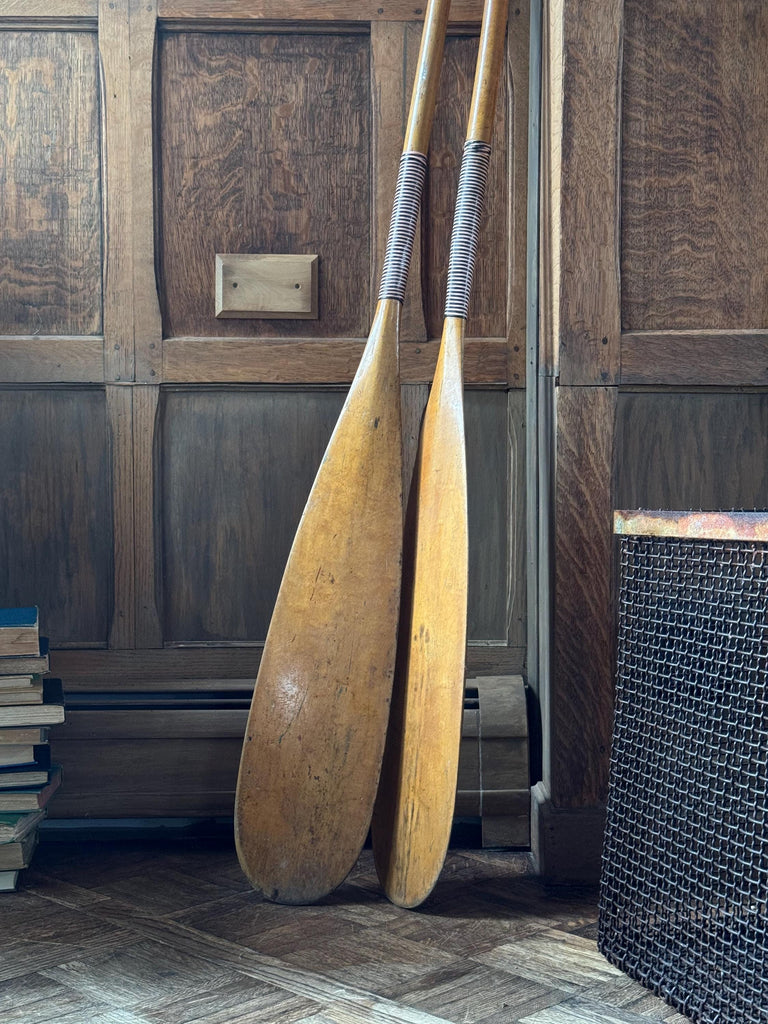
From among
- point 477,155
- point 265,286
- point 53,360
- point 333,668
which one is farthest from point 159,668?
point 477,155

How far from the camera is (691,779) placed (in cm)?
135

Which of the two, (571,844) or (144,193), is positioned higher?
(144,193)

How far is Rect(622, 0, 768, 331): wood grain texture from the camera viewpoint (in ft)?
5.92

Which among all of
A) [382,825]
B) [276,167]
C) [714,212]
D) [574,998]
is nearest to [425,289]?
[276,167]

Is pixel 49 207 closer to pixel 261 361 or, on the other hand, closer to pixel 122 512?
pixel 261 361

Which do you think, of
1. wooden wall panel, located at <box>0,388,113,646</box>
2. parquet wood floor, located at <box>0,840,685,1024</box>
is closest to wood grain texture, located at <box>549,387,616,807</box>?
parquet wood floor, located at <box>0,840,685,1024</box>

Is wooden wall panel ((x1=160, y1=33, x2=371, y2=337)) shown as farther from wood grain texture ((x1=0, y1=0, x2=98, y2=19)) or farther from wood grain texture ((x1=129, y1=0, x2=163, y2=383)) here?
wood grain texture ((x1=0, y1=0, x2=98, y2=19))

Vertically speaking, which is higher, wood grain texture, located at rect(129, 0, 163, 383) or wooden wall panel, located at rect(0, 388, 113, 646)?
wood grain texture, located at rect(129, 0, 163, 383)

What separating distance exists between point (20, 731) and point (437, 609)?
0.75 m

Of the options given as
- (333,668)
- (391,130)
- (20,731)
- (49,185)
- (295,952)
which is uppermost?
(391,130)

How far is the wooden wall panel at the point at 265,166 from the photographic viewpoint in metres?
2.04

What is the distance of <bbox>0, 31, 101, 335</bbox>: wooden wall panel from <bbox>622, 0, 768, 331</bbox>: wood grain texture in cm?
104

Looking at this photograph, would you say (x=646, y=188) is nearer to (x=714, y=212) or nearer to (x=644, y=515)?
(x=714, y=212)

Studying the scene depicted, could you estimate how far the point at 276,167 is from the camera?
6.77 feet
